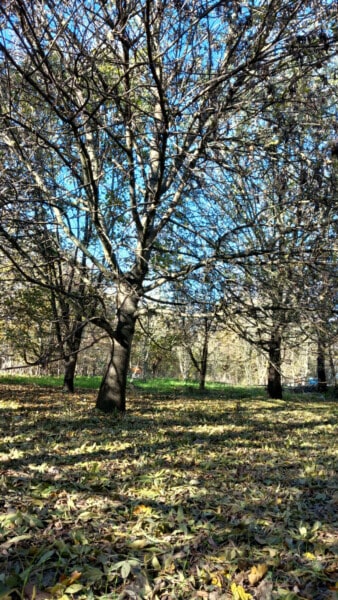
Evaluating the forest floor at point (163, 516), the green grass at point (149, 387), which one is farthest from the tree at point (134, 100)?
the green grass at point (149, 387)

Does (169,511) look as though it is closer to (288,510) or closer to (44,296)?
(288,510)

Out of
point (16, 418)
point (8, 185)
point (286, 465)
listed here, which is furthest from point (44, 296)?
point (286, 465)

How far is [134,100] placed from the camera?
580 cm

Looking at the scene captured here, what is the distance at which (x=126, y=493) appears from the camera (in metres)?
3.14

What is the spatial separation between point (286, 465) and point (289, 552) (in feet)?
6.43

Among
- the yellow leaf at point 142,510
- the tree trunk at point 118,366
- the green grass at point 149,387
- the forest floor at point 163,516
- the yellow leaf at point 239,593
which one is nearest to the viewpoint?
the yellow leaf at point 239,593

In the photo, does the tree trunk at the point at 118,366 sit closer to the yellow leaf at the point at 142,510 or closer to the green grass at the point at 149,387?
the yellow leaf at the point at 142,510

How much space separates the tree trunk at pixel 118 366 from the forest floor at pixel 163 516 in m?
1.57

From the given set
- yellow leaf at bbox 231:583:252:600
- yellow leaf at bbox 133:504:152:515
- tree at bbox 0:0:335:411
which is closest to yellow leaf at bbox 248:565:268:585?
yellow leaf at bbox 231:583:252:600

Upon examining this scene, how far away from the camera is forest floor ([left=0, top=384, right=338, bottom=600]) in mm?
2059

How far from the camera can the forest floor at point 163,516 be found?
206cm

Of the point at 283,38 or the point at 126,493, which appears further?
the point at 283,38

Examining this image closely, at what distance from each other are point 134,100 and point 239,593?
572 cm

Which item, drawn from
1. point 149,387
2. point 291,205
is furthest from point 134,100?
point 149,387
